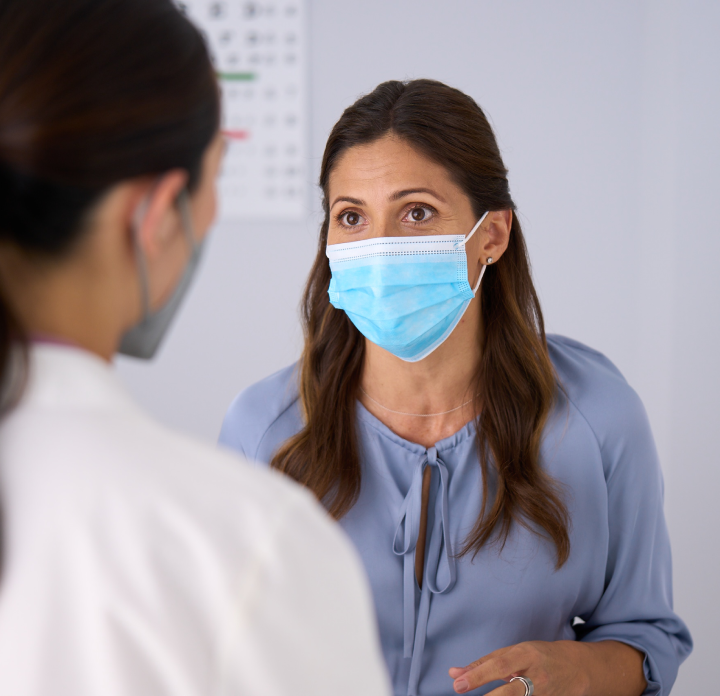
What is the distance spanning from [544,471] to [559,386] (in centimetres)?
17

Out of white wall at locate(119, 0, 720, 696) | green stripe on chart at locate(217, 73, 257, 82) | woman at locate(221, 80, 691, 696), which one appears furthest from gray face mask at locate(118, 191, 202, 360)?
green stripe on chart at locate(217, 73, 257, 82)

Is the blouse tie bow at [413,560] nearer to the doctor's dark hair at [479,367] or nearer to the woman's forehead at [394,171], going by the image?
the doctor's dark hair at [479,367]

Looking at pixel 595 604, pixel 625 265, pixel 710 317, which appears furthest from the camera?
pixel 625 265

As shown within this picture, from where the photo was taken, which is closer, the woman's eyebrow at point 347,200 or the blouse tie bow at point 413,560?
the blouse tie bow at point 413,560

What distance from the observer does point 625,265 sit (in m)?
2.36

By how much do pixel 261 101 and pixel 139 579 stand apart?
225cm

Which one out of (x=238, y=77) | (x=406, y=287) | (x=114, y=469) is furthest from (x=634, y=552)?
(x=238, y=77)

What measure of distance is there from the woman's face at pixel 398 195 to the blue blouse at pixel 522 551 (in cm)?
36

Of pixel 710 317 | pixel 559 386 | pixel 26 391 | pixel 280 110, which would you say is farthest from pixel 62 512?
pixel 280 110

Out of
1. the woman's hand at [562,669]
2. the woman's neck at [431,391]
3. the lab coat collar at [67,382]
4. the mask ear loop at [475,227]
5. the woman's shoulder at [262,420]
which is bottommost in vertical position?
the woman's hand at [562,669]

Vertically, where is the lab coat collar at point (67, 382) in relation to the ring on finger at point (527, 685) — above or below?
above

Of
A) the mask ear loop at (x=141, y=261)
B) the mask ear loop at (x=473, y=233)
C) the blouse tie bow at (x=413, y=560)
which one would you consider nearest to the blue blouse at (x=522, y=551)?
the blouse tie bow at (x=413, y=560)

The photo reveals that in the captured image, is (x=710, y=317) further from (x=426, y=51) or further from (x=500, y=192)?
(x=426, y=51)

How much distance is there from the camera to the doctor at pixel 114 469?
1.46ft
